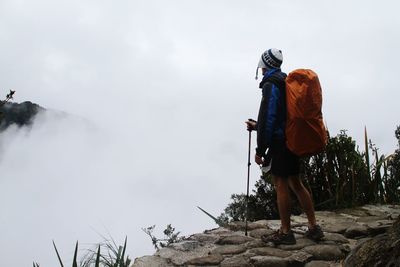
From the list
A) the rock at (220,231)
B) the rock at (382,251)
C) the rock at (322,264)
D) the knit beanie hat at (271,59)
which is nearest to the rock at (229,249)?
the rock at (220,231)

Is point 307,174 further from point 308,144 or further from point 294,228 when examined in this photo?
point 308,144

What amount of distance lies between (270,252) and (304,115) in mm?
1147

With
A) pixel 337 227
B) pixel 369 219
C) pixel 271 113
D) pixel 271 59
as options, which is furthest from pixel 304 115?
pixel 369 219

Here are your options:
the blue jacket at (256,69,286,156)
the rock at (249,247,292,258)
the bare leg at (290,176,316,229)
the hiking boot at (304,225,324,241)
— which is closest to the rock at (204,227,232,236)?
the rock at (249,247,292,258)

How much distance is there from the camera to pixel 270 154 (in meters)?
3.94

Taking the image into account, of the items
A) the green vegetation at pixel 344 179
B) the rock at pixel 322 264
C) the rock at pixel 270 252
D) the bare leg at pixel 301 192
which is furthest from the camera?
the green vegetation at pixel 344 179

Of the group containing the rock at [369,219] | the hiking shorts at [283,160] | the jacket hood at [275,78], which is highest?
the jacket hood at [275,78]

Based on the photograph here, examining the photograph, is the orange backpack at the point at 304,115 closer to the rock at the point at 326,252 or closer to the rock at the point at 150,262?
the rock at the point at 326,252

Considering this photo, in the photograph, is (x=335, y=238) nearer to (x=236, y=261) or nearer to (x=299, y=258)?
(x=299, y=258)

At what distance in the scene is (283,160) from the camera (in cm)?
387

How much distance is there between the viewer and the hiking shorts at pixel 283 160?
12.6 ft

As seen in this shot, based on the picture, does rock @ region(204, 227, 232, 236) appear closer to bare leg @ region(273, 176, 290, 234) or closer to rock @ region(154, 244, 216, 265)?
rock @ region(154, 244, 216, 265)

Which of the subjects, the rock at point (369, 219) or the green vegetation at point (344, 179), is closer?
the rock at point (369, 219)

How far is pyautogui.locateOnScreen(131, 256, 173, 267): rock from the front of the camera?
3.85 meters
